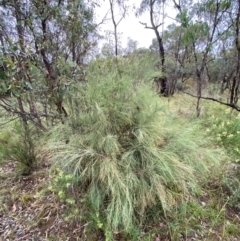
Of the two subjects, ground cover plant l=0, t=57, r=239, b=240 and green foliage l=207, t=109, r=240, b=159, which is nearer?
ground cover plant l=0, t=57, r=239, b=240

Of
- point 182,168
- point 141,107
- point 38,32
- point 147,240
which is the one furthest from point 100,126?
point 38,32

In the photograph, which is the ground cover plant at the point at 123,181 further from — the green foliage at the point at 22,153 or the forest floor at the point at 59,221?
the green foliage at the point at 22,153

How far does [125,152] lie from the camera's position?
1.35 metres

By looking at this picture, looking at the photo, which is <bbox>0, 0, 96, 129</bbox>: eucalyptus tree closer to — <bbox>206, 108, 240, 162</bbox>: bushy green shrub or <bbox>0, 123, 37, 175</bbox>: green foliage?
<bbox>0, 123, 37, 175</bbox>: green foliage

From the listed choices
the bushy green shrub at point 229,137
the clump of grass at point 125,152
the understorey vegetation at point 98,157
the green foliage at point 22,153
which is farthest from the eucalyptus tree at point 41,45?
the bushy green shrub at point 229,137

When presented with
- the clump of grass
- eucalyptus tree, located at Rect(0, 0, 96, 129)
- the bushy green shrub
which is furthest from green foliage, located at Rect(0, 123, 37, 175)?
the bushy green shrub

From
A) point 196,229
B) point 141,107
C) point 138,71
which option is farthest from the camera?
point 138,71

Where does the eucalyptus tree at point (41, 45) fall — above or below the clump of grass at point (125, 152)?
above

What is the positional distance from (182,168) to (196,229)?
42 cm

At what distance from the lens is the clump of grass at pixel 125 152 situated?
3.96 feet

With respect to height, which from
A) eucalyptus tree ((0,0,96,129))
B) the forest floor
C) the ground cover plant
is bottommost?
the forest floor

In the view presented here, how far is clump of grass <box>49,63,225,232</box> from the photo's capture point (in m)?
1.21

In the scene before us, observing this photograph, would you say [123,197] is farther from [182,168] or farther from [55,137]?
[55,137]

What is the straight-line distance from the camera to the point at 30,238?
1.24 m
